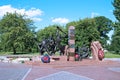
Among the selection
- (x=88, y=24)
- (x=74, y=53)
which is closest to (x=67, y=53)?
(x=74, y=53)

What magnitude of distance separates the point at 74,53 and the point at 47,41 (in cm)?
543

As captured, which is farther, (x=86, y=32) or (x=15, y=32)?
(x=86, y=32)

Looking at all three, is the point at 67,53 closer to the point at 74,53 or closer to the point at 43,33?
the point at 74,53

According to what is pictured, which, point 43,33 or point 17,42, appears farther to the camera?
point 43,33

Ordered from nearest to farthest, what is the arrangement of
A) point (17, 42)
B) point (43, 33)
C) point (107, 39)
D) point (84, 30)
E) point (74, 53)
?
point (74, 53)
point (17, 42)
point (84, 30)
point (43, 33)
point (107, 39)

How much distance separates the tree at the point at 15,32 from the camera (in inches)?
2135

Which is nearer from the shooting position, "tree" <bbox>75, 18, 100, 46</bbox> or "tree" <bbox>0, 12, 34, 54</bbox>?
"tree" <bbox>0, 12, 34, 54</bbox>

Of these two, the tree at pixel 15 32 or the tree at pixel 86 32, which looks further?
the tree at pixel 86 32

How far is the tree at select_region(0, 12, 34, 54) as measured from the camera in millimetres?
54219

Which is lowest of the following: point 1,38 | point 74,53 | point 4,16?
point 74,53

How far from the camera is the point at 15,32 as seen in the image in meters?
54.2

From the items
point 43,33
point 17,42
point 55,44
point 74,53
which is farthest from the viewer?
point 43,33

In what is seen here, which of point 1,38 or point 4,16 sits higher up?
point 4,16

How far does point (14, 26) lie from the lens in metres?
55.9
